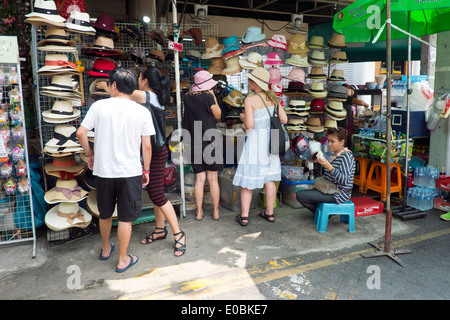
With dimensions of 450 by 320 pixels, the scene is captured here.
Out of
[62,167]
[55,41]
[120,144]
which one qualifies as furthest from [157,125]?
[55,41]

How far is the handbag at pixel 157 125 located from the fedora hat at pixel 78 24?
1.08 m

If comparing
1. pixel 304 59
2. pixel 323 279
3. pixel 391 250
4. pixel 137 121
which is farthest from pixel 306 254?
pixel 304 59

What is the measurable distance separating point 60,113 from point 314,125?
412 centimetres

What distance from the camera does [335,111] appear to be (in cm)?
637

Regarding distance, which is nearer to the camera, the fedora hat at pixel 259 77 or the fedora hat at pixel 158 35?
the fedora hat at pixel 259 77

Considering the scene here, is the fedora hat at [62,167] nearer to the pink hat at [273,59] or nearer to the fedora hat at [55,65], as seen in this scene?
the fedora hat at [55,65]

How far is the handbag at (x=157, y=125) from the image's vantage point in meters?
4.03

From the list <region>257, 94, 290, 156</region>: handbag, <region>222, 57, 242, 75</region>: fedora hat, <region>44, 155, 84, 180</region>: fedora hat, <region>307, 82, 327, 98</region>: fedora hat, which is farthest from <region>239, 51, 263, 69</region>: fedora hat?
<region>44, 155, 84, 180</region>: fedora hat

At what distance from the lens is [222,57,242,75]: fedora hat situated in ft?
19.3

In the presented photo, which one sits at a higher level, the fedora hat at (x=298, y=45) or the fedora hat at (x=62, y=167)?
the fedora hat at (x=298, y=45)

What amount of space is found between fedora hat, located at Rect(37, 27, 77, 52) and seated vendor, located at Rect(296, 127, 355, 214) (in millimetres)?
3258

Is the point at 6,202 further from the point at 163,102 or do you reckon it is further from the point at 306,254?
the point at 306,254

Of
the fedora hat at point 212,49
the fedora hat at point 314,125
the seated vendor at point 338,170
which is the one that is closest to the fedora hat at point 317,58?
the fedora hat at point 314,125

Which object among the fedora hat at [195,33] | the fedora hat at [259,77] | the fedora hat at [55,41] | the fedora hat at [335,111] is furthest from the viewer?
the fedora hat at [335,111]
